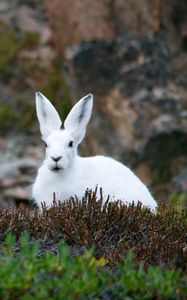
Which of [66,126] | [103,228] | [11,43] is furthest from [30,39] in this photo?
[103,228]

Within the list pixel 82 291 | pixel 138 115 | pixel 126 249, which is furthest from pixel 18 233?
pixel 138 115

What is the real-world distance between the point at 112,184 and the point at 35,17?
1108cm

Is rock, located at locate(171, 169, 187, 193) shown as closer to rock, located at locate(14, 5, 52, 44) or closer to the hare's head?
the hare's head

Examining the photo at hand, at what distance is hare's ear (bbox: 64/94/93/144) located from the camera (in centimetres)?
768

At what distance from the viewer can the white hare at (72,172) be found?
291 inches

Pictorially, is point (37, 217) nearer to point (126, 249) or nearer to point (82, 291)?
point (126, 249)

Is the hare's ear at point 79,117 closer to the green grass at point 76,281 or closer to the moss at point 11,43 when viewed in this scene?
the green grass at point 76,281

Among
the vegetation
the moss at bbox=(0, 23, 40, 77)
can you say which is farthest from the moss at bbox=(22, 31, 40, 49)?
the vegetation

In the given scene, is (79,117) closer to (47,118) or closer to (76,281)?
(47,118)

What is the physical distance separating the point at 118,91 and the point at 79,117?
19.7ft

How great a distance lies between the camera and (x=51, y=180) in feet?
24.4

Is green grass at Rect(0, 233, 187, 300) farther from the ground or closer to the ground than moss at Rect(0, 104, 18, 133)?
closer to the ground

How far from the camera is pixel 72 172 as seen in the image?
24.5 ft

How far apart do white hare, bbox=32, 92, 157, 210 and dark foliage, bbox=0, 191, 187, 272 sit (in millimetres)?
431
